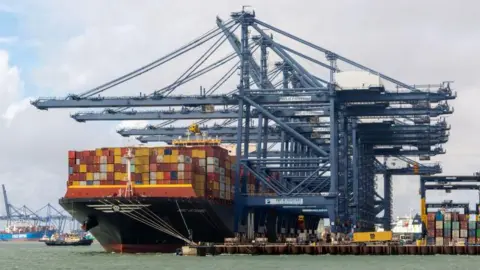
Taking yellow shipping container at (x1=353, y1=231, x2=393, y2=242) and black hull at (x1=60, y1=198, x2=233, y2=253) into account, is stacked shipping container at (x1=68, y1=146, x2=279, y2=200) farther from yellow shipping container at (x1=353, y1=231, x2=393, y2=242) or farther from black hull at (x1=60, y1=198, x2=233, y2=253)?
yellow shipping container at (x1=353, y1=231, x2=393, y2=242)

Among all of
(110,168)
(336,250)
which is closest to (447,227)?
(336,250)

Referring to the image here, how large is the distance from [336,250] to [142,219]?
15086 mm

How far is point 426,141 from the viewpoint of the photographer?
332ft

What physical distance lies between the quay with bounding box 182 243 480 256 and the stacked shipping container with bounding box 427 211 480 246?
8228mm

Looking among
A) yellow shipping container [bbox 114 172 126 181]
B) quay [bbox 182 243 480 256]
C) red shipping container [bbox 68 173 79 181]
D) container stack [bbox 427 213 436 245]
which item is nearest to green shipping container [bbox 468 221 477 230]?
container stack [bbox 427 213 436 245]

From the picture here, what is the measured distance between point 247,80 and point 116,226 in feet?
57.6

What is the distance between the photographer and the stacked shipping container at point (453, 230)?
3270 inches

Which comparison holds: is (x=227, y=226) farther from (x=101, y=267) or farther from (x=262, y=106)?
(x=101, y=267)

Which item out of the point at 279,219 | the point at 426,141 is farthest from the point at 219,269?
the point at 426,141

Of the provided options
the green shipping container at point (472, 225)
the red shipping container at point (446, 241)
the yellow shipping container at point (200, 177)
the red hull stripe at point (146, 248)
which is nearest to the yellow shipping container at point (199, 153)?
the yellow shipping container at point (200, 177)

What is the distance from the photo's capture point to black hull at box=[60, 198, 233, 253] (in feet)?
227

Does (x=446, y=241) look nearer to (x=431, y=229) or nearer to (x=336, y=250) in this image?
(x=431, y=229)

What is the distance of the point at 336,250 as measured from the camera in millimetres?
72812

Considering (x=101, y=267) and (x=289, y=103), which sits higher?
(x=289, y=103)
